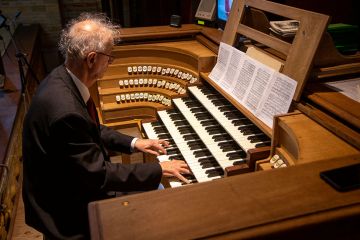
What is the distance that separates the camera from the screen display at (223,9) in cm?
315

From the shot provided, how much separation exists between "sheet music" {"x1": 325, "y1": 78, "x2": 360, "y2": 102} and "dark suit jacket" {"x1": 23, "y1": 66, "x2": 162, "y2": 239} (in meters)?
1.15

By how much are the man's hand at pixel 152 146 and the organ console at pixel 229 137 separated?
0.18 feet

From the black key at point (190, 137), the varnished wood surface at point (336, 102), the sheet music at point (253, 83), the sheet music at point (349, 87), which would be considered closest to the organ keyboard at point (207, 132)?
the black key at point (190, 137)

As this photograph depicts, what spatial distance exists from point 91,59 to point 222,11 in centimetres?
194

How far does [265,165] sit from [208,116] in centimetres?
82

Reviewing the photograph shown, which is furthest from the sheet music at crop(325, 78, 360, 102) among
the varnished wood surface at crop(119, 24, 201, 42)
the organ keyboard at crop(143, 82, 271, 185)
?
the varnished wood surface at crop(119, 24, 201, 42)

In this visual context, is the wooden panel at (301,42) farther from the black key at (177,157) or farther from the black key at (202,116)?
the black key at (177,157)

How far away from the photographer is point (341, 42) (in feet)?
7.82

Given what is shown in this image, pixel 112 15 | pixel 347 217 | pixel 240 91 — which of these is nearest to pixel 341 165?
pixel 347 217

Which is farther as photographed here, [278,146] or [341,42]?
[341,42]

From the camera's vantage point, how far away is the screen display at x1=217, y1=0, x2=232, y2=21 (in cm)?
315

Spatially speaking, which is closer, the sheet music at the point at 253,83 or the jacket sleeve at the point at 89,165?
the jacket sleeve at the point at 89,165

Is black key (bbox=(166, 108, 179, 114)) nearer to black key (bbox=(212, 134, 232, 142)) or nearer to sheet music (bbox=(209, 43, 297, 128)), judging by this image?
sheet music (bbox=(209, 43, 297, 128))

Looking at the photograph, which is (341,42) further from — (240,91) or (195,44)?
(195,44)
